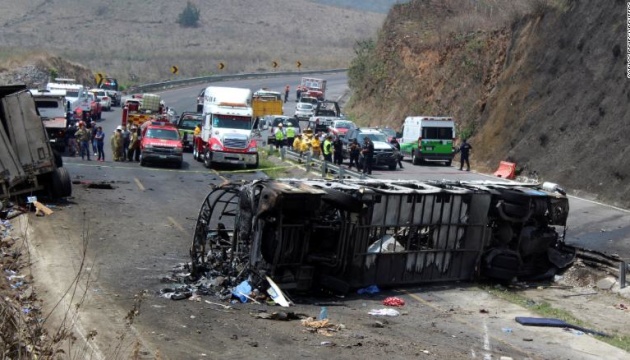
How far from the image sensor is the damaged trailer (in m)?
17.0

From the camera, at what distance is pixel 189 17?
511 ft

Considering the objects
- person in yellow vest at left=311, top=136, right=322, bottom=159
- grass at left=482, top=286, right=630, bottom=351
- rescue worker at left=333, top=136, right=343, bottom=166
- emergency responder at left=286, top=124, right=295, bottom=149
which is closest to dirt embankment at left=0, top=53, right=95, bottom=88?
emergency responder at left=286, top=124, right=295, bottom=149

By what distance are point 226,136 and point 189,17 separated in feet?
399

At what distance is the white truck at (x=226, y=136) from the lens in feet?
126

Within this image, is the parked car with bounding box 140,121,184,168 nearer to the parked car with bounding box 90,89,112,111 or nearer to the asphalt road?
the asphalt road

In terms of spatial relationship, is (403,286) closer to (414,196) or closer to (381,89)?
(414,196)

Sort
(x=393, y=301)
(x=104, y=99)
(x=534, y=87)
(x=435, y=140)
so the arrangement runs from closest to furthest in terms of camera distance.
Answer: (x=393, y=301) < (x=534, y=87) < (x=435, y=140) < (x=104, y=99)

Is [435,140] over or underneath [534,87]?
underneath

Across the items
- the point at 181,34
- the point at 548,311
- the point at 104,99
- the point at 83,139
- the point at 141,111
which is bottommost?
the point at 104,99

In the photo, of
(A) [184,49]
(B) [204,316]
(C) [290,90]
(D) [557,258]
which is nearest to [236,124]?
(D) [557,258]

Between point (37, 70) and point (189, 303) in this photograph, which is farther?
point (37, 70)

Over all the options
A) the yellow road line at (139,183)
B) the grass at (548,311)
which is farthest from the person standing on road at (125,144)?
the grass at (548,311)

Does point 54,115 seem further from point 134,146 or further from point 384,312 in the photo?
point 384,312

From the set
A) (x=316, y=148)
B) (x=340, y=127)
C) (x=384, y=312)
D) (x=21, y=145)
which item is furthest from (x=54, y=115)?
(x=384, y=312)
